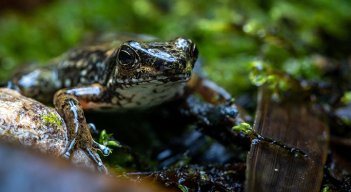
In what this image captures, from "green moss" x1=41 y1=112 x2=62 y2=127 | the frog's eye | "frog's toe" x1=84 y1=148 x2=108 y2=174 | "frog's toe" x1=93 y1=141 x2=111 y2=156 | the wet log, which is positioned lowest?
"frog's toe" x1=84 y1=148 x2=108 y2=174

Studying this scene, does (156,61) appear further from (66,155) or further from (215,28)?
(215,28)

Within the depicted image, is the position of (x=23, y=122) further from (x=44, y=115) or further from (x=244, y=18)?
(x=244, y=18)

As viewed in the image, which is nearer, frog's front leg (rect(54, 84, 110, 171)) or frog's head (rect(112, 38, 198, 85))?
frog's front leg (rect(54, 84, 110, 171))

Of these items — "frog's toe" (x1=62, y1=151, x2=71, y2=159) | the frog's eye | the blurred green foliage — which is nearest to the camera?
"frog's toe" (x1=62, y1=151, x2=71, y2=159)

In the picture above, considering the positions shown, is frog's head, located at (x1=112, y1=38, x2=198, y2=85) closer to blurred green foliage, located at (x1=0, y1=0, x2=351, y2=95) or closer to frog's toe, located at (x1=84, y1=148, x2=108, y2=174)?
frog's toe, located at (x1=84, y1=148, x2=108, y2=174)

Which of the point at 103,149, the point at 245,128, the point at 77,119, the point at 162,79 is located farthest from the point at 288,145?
the point at 77,119

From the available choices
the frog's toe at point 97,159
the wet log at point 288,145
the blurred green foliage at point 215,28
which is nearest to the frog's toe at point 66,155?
the frog's toe at point 97,159

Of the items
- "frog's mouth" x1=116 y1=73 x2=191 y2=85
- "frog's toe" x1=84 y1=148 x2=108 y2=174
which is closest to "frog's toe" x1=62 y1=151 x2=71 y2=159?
"frog's toe" x1=84 y1=148 x2=108 y2=174
